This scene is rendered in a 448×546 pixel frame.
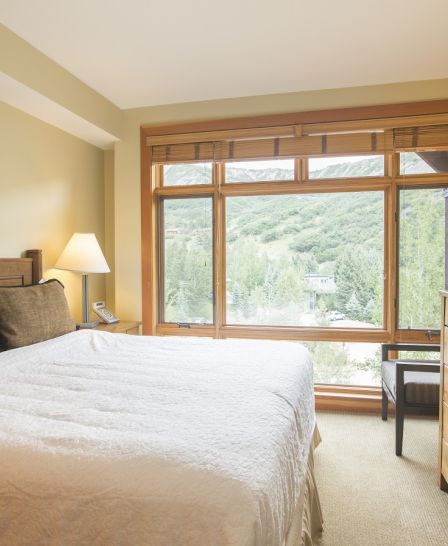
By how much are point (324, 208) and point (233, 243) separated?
0.88 meters

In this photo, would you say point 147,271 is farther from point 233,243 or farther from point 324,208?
point 324,208

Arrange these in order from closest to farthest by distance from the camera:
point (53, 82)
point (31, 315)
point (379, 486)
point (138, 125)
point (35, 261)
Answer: point (379, 486), point (31, 315), point (53, 82), point (35, 261), point (138, 125)

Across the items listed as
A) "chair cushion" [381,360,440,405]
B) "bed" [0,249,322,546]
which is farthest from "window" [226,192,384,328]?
"bed" [0,249,322,546]

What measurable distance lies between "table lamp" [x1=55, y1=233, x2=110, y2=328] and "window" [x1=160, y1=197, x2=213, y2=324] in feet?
2.42

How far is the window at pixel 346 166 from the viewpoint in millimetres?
3379

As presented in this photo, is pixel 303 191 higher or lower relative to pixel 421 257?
higher

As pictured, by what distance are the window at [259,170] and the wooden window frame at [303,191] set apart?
54 mm

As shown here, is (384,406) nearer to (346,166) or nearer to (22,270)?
(346,166)

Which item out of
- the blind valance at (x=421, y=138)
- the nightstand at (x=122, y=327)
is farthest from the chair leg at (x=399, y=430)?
the nightstand at (x=122, y=327)

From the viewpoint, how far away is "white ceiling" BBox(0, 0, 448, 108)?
2268 millimetres

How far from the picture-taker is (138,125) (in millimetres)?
3721

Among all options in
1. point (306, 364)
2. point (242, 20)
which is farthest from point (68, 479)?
point (242, 20)

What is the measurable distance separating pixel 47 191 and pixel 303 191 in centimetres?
217

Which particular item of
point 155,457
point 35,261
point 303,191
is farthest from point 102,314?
point 155,457
